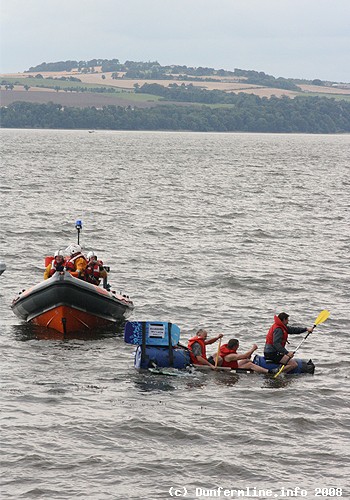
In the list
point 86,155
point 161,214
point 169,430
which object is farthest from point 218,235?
point 86,155

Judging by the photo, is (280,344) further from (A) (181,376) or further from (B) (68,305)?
(B) (68,305)

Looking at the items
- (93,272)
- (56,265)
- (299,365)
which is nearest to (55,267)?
(56,265)

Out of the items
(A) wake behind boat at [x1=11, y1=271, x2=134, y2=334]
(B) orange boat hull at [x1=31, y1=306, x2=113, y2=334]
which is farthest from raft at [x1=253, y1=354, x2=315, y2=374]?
(B) orange boat hull at [x1=31, y1=306, x2=113, y2=334]

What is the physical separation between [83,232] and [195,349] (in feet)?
71.0

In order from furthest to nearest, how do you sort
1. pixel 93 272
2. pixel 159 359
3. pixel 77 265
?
pixel 93 272 < pixel 77 265 < pixel 159 359

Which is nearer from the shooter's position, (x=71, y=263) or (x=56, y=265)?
(x=56, y=265)

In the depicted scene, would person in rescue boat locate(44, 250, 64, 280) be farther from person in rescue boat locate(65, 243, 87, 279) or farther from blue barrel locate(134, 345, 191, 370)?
blue barrel locate(134, 345, 191, 370)

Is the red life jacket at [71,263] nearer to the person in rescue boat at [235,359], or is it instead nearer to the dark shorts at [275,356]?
the person in rescue boat at [235,359]

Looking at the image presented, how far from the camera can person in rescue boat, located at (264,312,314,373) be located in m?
19.1

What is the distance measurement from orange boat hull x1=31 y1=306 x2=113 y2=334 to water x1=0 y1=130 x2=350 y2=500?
0.30m

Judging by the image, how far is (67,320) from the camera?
21.7 metres

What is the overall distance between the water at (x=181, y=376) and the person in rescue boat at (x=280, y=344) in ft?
1.25

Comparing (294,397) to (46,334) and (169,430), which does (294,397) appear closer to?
(169,430)

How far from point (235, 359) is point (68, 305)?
4191 mm
